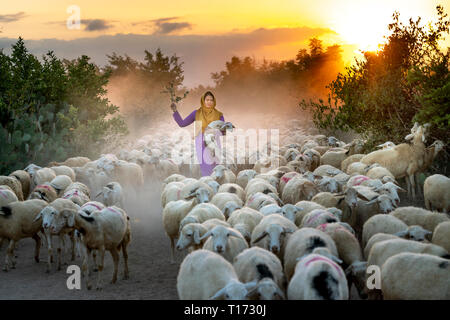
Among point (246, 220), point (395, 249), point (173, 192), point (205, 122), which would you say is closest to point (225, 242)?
point (246, 220)

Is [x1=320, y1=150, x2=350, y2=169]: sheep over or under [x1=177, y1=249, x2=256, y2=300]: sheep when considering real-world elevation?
over

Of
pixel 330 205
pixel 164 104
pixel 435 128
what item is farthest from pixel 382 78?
pixel 164 104

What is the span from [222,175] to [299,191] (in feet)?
8.85

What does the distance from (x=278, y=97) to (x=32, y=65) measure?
34.0 metres

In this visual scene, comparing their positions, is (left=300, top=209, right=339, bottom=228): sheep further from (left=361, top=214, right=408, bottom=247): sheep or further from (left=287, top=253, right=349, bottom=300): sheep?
(left=287, top=253, right=349, bottom=300): sheep

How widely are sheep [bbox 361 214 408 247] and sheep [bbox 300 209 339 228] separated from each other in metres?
0.53

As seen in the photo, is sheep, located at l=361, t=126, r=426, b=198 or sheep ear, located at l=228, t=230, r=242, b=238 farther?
sheep, located at l=361, t=126, r=426, b=198

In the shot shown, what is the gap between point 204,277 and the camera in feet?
18.2

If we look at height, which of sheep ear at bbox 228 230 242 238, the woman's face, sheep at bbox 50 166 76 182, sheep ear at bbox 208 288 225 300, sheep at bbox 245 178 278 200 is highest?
the woman's face

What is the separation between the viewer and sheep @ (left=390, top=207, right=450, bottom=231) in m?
7.83

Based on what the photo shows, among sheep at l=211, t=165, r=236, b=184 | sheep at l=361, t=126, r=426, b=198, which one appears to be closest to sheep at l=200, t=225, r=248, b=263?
sheep at l=211, t=165, r=236, b=184

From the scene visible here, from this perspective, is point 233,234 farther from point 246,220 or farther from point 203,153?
point 203,153

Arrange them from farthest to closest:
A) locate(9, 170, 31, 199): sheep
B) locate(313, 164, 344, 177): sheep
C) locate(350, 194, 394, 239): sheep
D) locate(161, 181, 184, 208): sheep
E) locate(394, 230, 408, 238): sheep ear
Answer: locate(9, 170, 31, 199): sheep, locate(313, 164, 344, 177): sheep, locate(161, 181, 184, 208): sheep, locate(350, 194, 394, 239): sheep, locate(394, 230, 408, 238): sheep ear

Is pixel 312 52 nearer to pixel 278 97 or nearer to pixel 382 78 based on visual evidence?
pixel 278 97
